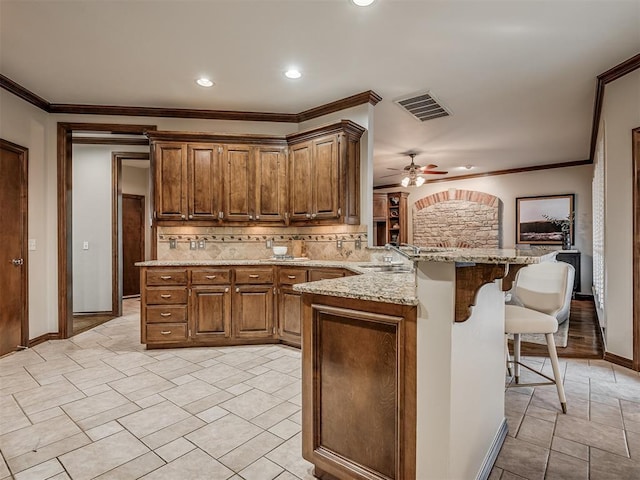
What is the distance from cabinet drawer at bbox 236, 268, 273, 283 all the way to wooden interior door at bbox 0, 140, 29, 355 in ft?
7.36

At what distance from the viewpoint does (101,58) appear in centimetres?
303

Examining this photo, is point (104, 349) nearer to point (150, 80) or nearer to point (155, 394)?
point (155, 394)

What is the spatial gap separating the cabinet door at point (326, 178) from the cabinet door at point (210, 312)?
1.35 metres

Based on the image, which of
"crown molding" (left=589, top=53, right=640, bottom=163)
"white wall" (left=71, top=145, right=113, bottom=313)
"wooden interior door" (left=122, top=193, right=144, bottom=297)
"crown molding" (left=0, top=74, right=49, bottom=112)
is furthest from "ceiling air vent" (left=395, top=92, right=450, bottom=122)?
"wooden interior door" (left=122, top=193, right=144, bottom=297)

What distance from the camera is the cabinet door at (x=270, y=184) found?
4.11 m

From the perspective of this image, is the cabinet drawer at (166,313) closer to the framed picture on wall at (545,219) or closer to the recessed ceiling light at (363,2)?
the recessed ceiling light at (363,2)

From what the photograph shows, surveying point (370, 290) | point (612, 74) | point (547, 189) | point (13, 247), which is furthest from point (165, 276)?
point (547, 189)

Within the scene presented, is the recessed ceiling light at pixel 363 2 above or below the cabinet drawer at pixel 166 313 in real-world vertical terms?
above

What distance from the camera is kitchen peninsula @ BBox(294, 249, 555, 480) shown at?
4.24 ft

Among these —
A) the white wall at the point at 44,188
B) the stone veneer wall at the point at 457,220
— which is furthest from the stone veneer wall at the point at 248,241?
the stone veneer wall at the point at 457,220

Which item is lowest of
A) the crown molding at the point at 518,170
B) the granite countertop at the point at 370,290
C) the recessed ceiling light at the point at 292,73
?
the granite countertop at the point at 370,290

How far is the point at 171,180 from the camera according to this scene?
3947 millimetres

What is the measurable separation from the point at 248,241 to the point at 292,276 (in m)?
1.01

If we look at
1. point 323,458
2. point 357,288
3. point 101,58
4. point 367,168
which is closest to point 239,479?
point 323,458
